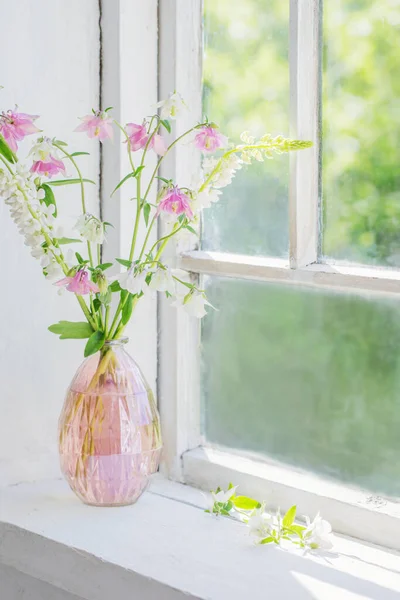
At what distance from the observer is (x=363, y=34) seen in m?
1.15

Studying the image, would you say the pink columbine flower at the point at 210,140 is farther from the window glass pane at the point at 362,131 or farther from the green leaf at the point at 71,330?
the green leaf at the point at 71,330

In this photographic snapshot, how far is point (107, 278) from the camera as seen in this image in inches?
45.8

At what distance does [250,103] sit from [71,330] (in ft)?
1.39

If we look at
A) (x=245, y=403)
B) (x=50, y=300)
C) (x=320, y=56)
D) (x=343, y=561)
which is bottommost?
(x=343, y=561)

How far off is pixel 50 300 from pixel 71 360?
0.10m

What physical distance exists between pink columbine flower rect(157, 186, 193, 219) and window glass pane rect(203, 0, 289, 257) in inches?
8.2

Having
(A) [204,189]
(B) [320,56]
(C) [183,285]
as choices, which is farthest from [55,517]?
(B) [320,56]

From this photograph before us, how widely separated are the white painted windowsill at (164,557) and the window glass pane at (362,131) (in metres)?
0.39

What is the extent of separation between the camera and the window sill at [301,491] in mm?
1162

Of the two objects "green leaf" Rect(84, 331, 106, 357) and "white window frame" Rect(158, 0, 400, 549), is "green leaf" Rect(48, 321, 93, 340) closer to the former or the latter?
"green leaf" Rect(84, 331, 106, 357)

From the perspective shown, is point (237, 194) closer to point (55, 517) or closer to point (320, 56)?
point (320, 56)

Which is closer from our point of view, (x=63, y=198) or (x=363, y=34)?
(x=363, y=34)

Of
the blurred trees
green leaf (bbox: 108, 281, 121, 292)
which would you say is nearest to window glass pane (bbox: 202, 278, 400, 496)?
the blurred trees

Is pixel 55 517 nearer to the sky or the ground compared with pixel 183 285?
nearer to the ground
